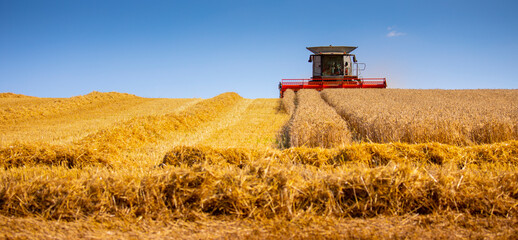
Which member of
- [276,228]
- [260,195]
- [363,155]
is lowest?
[276,228]

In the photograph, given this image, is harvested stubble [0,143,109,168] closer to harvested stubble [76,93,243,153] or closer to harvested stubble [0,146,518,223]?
harvested stubble [76,93,243,153]

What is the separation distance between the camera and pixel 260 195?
10.4ft

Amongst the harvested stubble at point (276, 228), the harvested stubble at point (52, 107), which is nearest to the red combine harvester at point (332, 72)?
the harvested stubble at point (52, 107)

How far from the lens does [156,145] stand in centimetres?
756

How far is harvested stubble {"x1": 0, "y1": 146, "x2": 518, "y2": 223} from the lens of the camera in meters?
3.13

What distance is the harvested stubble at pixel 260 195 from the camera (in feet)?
10.3

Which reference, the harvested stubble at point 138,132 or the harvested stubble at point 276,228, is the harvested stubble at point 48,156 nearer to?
the harvested stubble at point 138,132

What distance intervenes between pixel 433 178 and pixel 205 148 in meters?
3.18

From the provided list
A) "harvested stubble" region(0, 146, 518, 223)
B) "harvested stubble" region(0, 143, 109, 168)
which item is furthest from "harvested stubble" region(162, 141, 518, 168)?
"harvested stubble" region(0, 143, 109, 168)

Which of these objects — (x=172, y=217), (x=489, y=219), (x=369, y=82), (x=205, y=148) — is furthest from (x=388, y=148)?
(x=369, y=82)

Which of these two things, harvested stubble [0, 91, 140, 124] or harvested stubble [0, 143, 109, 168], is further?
harvested stubble [0, 91, 140, 124]

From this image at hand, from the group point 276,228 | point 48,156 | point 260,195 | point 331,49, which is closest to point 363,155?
point 260,195

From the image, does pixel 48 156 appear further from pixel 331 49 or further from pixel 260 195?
pixel 331 49

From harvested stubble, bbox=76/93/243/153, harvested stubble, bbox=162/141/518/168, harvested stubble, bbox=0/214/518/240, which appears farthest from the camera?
harvested stubble, bbox=76/93/243/153
